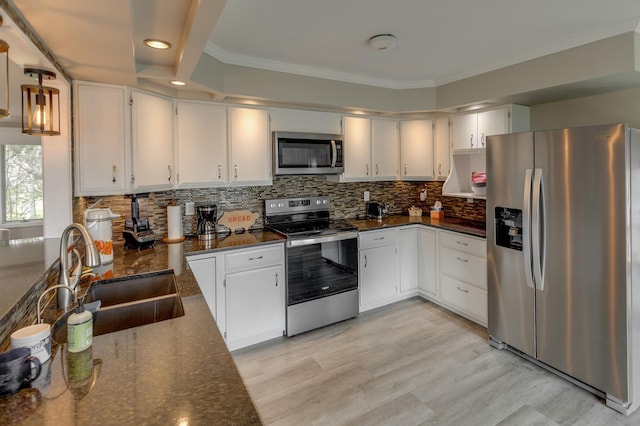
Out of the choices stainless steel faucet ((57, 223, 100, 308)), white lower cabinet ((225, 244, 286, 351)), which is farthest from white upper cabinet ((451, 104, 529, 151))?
stainless steel faucet ((57, 223, 100, 308))

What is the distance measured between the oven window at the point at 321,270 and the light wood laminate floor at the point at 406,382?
15.4 inches

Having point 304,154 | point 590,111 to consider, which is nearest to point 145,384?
point 304,154

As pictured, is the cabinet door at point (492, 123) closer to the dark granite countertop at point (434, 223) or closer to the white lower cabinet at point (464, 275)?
the dark granite countertop at point (434, 223)

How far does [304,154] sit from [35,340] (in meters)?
2.69

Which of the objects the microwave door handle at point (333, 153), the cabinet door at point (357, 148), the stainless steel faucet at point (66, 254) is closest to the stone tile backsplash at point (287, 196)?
the cabinet door at point (357, 148)

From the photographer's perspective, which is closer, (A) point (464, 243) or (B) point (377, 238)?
(A) point (464, 243)

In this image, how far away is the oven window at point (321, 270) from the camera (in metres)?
3.22

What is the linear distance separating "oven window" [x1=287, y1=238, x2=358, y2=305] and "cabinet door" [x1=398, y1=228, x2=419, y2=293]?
2.24 feet

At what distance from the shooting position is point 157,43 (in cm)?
211

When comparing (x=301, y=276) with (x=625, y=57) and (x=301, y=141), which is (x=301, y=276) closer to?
(x=301, y=141)

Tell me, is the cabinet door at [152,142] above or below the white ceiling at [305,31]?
below

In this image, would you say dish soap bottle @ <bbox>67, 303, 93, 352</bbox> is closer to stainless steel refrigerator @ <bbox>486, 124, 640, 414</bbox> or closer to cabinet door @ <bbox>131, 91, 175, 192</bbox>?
cabinet door @ <bbox>131, 91, 175, 192</bbox>

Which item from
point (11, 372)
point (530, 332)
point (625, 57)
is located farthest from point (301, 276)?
point (625, 57)

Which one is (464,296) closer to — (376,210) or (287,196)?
(376,210)
